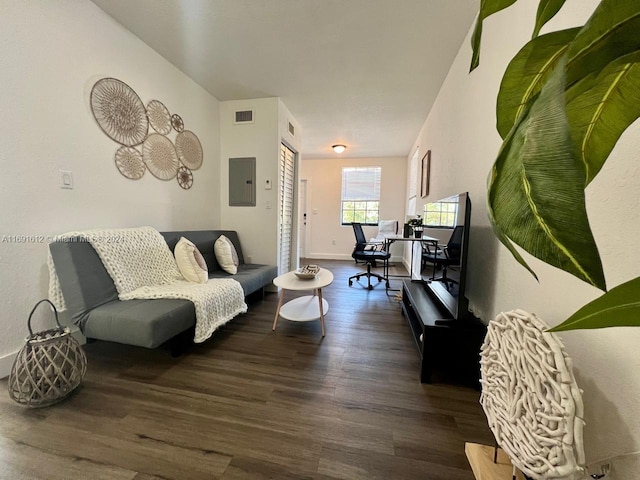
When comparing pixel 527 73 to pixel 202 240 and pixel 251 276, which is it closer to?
pixel 251 276

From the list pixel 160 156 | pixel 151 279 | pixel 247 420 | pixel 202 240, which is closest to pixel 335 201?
pixel 202 240

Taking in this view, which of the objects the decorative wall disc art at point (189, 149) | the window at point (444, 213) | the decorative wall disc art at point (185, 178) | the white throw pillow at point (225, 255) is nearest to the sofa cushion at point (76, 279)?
the white throw pillow at point (225, 255)

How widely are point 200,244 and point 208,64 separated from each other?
180 cm

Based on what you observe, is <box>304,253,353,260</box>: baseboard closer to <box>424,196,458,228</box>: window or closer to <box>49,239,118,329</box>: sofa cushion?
<box>424,196,458,228</box>: window

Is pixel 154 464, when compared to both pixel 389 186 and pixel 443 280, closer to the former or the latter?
pixel 443 280

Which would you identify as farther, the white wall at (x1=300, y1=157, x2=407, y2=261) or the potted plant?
the white wall at (x1=300, y1=157, x2=407, y2=261)

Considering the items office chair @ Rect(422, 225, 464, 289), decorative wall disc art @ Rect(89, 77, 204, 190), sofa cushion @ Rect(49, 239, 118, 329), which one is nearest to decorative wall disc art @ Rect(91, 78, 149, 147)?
decorative wall disc art @ Rect(89, 77, 204, 190)

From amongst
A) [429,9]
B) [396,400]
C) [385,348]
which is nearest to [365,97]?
[429,9]

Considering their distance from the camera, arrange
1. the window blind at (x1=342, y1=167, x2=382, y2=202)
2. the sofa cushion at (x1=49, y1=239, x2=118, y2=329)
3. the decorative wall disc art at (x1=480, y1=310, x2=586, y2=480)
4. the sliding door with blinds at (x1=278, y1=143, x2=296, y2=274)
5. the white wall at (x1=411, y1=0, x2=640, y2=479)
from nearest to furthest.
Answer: the decorative wall disc art at (x1=480, y1=310, x2=586, y2=480) < the white wall at (x1=411, y1=0, x2=640, y2=479) < the sofa cushion at (x1=49, y1=239, x2=118, y2=329) < the sliding door with blinds at (x1=278, y1=143, x2=296, y2=274) < the window blind at (x1=342, y1=167, x2=382, y2=202)

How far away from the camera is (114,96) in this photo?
1.99 metres

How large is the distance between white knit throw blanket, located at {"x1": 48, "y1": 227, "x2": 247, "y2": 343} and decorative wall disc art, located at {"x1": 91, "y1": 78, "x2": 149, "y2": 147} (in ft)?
2.63

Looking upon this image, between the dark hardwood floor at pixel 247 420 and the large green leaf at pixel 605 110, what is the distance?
1.20 meters

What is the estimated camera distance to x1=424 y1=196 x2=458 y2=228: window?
A: 5.23 feet

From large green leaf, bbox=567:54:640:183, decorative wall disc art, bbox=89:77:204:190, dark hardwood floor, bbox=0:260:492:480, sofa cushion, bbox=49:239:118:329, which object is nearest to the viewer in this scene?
large green leaf, bbox=567:54:640:183
